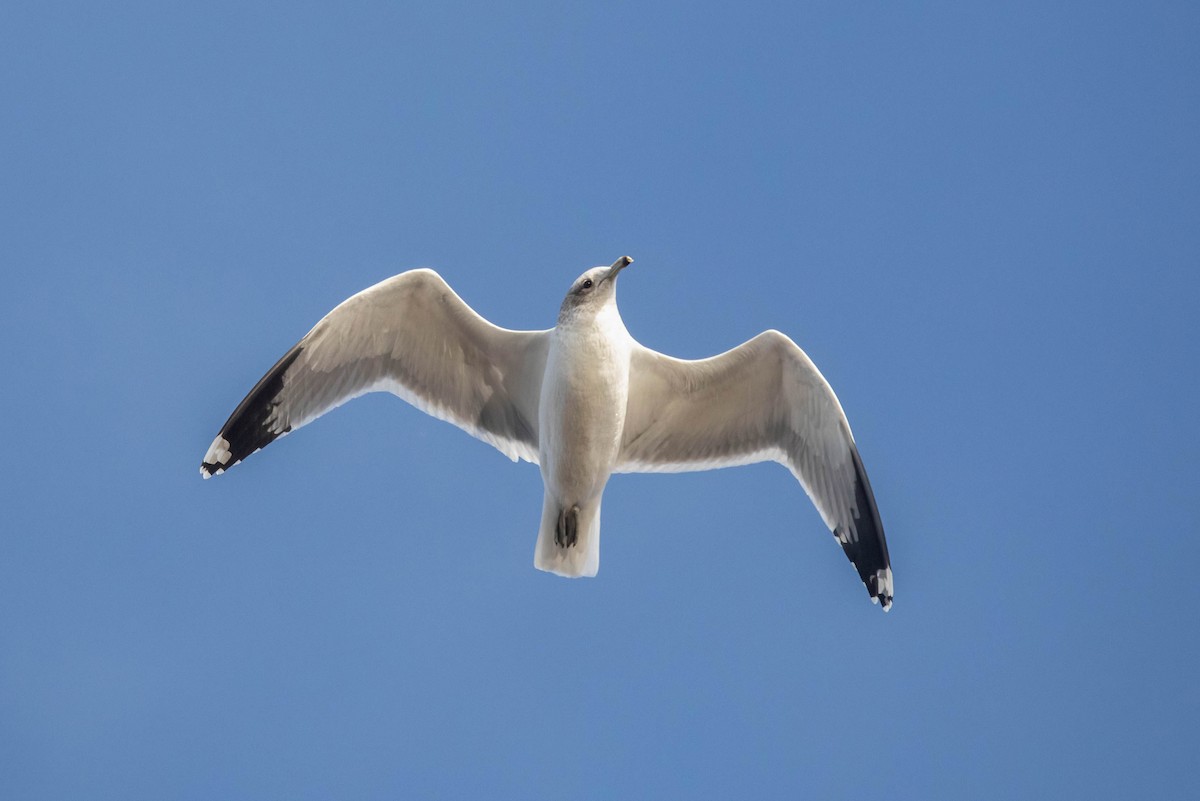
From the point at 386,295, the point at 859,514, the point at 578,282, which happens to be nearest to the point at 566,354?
the point at 578,282

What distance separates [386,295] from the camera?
8555mm

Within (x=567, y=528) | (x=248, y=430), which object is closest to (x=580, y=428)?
(x=567, y=528)

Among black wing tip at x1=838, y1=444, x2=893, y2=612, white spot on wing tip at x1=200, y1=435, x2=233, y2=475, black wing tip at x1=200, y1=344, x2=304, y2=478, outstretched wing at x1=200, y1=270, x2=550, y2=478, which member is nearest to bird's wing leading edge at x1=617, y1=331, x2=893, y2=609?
black wing tip at x1=838, y1=444, x2=893, y2=612

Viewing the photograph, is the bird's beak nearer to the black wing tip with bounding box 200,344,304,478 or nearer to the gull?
the gull

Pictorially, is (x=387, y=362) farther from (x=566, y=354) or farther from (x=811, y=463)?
(x=811, y=463)

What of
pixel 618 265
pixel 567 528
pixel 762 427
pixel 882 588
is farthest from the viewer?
pixel 762 427

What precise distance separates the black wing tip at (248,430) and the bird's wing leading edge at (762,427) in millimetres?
2069

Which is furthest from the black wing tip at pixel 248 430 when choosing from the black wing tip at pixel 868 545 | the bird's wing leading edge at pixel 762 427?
the black wing tip at pixel 868 545

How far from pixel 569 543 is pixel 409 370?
1453 millimetres

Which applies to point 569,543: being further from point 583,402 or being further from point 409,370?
point 409,370

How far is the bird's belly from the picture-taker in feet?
26.5

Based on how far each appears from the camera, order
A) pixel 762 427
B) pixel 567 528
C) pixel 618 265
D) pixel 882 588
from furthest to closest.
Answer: pixel 762 427, pixel 882 588, pixel 567 528, pixel 618 265

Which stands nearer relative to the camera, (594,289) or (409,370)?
(594,289)

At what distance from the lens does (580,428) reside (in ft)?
26.8
